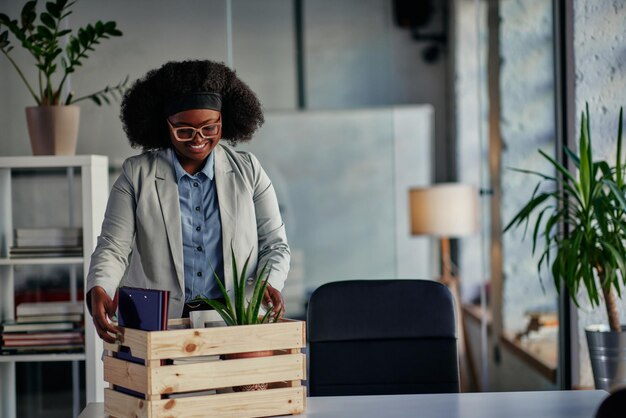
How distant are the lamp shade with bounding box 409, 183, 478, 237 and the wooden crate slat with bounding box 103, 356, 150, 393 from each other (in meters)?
3.50

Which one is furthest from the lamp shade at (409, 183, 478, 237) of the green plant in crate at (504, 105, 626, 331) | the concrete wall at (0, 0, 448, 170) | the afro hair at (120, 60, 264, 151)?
the afro hair at (120, 60, 264, 151)

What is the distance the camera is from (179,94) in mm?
2512

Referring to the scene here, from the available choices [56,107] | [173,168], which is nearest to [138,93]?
[173,168]

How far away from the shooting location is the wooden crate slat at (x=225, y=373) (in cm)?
181

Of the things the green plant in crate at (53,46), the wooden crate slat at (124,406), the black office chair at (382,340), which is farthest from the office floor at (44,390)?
the wooden crate slat at (124,406)

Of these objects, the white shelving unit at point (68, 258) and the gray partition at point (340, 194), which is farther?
the gray partition at point (340, 194)

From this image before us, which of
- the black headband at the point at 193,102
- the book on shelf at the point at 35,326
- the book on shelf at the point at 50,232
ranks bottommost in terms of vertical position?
the book on shelf at the point at 35,326

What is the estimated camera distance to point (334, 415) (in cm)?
198

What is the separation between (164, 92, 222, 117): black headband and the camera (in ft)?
8.11

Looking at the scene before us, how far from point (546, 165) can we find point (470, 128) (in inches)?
48.9

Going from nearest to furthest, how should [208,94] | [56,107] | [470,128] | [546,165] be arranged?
[208,94] < [56,107] < [546,165] < [470,128]

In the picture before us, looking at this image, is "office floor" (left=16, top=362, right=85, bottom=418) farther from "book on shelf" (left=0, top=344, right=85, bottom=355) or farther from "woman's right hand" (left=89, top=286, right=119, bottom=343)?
"woman's right hand" (left=89, top=286, right=119, bottom=343)

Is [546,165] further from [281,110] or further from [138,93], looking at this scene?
[138,93]

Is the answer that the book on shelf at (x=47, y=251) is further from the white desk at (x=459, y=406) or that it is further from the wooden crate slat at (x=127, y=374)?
the wooden crate slat at (x=127, y=374)
